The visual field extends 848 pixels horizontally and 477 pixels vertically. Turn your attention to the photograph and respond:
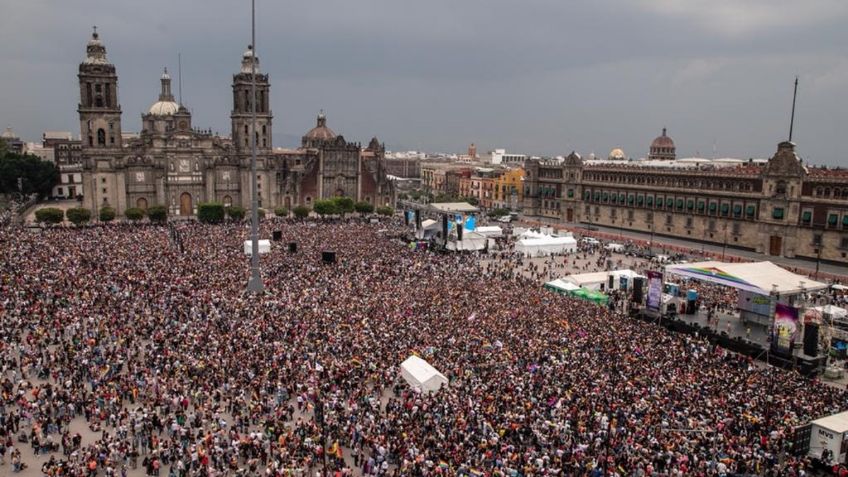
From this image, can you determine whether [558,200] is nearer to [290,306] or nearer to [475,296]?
[475,296]

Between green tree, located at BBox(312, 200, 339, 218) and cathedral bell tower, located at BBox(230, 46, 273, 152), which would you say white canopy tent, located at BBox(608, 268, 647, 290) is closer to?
green tree, located at BBox(312, 200, 339, 218)

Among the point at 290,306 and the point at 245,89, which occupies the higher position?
the point at 245,89

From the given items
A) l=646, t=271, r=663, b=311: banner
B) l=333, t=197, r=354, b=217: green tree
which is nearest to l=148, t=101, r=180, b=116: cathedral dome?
l=333, t=197, r=354, b=217: green tree

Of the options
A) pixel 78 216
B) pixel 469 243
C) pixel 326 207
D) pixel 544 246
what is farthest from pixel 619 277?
pixel 78 216

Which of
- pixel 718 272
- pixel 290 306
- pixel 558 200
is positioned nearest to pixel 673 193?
pixel 558 200

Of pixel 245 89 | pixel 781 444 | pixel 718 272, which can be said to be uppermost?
pixel 245 89
